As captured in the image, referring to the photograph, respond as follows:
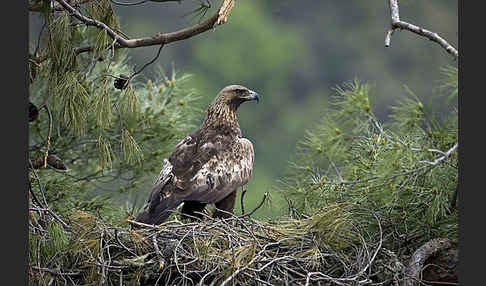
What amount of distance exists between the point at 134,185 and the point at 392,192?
5.88ft

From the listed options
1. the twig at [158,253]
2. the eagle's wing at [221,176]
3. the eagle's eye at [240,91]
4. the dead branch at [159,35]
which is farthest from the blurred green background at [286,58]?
the twig at [158,253]

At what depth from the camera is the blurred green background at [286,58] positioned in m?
10.8

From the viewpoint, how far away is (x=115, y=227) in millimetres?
3072

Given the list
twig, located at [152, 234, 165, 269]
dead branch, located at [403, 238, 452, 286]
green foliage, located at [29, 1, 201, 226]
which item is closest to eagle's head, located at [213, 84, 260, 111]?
green foliage, located at [29, 1, 201, 226]

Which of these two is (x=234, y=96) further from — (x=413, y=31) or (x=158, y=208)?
(x=413, y=31)

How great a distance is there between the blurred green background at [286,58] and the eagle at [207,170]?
440 cm

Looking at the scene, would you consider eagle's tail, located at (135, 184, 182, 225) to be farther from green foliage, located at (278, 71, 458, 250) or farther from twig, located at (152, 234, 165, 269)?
green foliage, located at (278, 71, 458, 250)

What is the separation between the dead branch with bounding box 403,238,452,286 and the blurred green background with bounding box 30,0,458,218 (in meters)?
5.34

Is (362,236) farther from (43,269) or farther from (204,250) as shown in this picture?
(43,269)

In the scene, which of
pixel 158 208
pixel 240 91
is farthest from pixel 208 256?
pixel 240 91

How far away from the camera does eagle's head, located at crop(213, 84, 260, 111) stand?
4039mm

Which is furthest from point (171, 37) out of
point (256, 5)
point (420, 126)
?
point (256, 5)

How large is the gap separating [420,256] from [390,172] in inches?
13.0

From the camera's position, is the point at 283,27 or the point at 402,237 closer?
the point at 402,237
